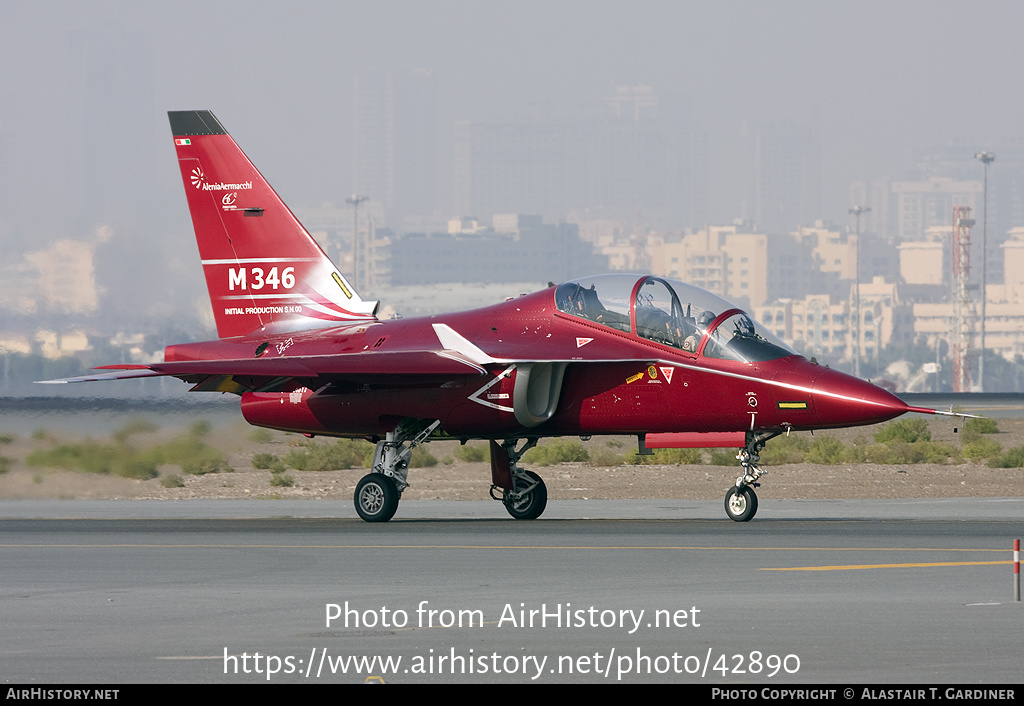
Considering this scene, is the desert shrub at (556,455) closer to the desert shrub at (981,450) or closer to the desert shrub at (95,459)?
the desert shrub at (981,450)

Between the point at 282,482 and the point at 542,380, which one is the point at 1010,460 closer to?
the point at 282,482

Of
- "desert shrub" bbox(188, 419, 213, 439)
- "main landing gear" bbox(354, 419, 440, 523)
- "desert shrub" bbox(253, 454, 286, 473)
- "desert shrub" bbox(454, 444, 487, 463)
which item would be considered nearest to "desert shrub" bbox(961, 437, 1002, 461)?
"desert shrub" bbox(454, 444, 487, 463)

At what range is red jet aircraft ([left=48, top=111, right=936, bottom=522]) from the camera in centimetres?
1805

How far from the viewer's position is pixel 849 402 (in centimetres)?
1745

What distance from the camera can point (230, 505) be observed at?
2550 centimetres

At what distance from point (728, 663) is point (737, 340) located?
9826 mm

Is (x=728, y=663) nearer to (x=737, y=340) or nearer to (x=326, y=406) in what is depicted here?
(x=737, y=340)

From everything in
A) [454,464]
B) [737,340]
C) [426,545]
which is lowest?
[454,464]

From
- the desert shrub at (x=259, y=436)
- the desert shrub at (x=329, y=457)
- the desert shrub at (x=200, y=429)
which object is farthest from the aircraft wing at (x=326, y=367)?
the desert shrub at (x=329, y=457)

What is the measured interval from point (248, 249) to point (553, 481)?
437 inches

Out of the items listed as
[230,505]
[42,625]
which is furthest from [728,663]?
[230,505]

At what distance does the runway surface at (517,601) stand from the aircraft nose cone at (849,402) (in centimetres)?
139

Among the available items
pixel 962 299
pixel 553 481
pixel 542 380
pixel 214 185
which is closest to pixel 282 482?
pixel 553 481

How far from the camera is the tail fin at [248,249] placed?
22516 millimetres
